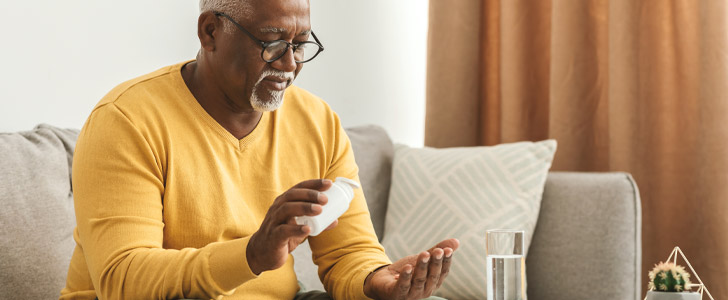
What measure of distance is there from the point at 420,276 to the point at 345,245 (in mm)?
335

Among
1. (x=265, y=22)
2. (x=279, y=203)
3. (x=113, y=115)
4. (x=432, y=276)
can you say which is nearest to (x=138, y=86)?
(x=113, y=115)

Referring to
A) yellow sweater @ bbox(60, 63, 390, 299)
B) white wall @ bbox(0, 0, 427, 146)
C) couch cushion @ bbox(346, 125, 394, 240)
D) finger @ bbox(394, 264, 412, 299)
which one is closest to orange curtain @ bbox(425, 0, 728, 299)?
white wall @ bbox(0, 0, 427, 146)

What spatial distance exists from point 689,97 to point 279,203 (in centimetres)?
156

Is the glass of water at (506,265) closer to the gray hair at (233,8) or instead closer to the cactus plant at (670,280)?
the cactus plant at (670,280)

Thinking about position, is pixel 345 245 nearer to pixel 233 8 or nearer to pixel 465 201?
pixel 233 8

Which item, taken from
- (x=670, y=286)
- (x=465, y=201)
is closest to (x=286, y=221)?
(x=670, y=286)

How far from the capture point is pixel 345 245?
4.58 ft

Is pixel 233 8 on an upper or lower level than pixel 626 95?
upper

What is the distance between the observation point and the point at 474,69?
2.55m

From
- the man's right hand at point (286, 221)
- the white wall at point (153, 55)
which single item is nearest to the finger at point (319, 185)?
the man's right hand at point (286, 221)

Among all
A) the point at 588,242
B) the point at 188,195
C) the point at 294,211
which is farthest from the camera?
the point at 588,242

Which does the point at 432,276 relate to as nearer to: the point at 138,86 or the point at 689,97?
the point at 138,86

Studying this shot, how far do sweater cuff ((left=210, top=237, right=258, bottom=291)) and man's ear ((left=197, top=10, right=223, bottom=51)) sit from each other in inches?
15.2

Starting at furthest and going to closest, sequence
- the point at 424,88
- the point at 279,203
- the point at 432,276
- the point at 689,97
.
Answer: the point at 424,88 → the point at 689,97 → the point at 432,276 → the point at 279,203
